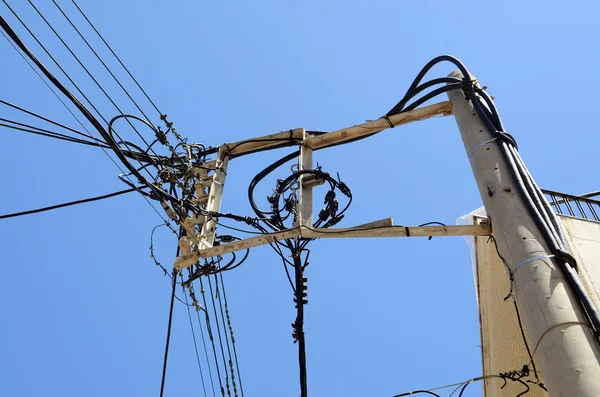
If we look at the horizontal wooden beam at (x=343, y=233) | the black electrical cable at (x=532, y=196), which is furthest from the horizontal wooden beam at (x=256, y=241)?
the black electrical cable at (x=532, y=196)

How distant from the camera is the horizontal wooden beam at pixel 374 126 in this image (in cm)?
636

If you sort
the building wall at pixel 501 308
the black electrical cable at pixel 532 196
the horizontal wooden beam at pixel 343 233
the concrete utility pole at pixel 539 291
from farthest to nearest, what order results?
the building wall at pixel 501 308, the horizontal wooden beam at pixel 343 233, the black electrical cable at pixel 532 196, the concrete utility pole at pixel 539 291

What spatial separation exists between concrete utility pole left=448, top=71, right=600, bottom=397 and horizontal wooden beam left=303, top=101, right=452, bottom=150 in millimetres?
1109

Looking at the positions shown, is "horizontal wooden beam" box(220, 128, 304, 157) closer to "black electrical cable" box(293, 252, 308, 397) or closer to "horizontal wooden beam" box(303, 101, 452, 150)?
"horizontal wooden beam" box(303, 101, 452, 150)

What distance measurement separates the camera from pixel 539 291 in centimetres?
395

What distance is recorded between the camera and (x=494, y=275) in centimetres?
669

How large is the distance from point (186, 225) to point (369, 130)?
7.65ft

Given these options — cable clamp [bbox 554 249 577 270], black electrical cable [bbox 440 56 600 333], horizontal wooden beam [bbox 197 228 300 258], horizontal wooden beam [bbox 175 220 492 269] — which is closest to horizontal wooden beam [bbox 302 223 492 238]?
horizontal wooden beam [bbox 175 220 492 269]

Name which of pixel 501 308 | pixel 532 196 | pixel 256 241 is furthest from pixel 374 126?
pixel 501 308

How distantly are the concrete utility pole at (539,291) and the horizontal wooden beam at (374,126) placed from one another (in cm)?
111

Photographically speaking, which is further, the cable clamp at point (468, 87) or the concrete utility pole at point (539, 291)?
the cable clamp at point (468, 87)

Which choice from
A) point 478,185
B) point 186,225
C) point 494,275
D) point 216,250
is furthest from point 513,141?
point 186,225

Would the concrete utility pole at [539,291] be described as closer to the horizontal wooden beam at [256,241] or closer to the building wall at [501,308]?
the building wall at [501,308]

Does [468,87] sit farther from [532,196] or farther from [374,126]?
[532,196]
